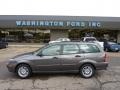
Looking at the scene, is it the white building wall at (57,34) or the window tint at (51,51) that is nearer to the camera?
the window tint at (51,51)

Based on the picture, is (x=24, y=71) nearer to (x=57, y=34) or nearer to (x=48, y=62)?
(x=48, y=62)

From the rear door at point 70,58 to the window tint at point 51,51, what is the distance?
266mm

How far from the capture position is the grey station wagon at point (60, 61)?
967 cm

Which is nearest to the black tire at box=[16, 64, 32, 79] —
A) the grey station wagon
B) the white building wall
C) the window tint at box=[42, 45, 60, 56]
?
the grey station wagon

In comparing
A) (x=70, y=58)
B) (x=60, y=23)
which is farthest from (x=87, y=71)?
(x=60, y=23)

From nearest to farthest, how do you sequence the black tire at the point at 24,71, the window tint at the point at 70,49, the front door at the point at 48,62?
the front door at the point at 48,62, the black tire at the point at 24,71, the window tint at the point at 70,49

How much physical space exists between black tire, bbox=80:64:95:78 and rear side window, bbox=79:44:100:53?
668 mm

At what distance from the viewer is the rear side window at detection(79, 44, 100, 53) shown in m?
9.99

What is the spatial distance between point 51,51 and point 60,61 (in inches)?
23.9

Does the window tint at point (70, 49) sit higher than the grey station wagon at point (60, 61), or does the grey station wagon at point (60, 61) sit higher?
the window tint at point (70, 49)

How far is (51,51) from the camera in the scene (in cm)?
985

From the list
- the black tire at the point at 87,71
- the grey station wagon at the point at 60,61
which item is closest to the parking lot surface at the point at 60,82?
the black tire at the point at 87,71

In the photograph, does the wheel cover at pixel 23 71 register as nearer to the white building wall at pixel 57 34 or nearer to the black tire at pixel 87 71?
the black tire at pixel 87 71

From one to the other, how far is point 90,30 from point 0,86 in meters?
29.7
